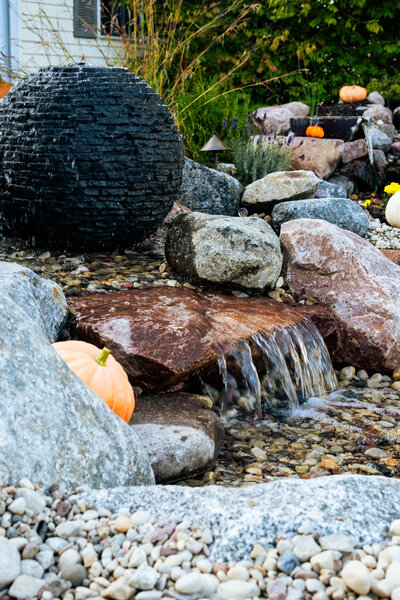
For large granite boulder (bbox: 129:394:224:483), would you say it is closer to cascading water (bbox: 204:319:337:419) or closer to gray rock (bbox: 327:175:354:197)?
cascading water (bbox: 204:319:337:419)

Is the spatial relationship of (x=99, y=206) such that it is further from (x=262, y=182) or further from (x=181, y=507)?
(x=181, y=507)

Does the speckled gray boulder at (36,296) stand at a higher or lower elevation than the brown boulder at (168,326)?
higher

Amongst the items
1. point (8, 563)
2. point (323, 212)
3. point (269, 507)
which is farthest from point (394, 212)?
point (8, 563)

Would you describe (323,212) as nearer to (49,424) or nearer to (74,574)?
(49,424)

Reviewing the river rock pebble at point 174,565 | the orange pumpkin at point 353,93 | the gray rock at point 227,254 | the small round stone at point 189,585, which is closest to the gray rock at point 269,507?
the river rock pebble at point 174,565

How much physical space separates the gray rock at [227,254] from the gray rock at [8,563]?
271cm

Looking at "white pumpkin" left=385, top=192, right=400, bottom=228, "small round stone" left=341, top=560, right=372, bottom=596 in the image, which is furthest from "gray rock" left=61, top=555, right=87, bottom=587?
"white pumpkin" left=385, top=192, right=400, bottom=228

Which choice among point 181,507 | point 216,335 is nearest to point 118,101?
point 216,335

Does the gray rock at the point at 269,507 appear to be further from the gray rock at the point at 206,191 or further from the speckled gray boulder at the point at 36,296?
the gray rock at the point at 206,191

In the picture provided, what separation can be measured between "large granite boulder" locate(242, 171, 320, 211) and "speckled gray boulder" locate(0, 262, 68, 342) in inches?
118

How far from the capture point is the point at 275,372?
11.6 ft

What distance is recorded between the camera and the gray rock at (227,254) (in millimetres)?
3953

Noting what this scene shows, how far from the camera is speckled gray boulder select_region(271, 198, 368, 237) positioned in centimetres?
554

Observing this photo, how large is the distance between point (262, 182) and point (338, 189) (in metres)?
1.27
